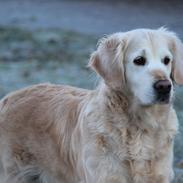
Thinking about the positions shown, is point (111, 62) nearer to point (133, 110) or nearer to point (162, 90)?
point (133, 110)

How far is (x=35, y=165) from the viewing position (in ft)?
21.4

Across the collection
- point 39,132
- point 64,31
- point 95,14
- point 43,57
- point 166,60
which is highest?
point 166,60

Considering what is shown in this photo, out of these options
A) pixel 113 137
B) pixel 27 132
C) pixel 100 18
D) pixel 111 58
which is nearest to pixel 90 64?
pixel 111 58

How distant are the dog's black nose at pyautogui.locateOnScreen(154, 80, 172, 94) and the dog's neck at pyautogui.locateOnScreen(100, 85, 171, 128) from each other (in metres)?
0.31

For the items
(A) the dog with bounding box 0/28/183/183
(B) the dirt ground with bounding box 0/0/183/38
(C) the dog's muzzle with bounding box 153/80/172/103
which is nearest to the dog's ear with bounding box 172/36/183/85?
(A) the dog with bounding box 0/28/183/183

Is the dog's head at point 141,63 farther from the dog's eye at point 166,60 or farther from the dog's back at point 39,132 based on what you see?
the dog's back at point 39,132

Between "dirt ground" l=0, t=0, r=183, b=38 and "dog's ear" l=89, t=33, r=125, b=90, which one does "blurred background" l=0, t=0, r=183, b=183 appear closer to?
"dirt ground" l=0, t=0, r=183, b=38

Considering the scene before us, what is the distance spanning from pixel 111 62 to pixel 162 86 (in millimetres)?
510

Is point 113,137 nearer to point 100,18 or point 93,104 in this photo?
point 93,104

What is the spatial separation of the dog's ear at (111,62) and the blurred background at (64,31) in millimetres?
1795

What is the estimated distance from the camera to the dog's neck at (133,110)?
576 cm

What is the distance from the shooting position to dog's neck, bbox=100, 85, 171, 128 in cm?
576

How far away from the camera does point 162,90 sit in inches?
214

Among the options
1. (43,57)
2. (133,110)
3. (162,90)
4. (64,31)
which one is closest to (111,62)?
(133,110)
